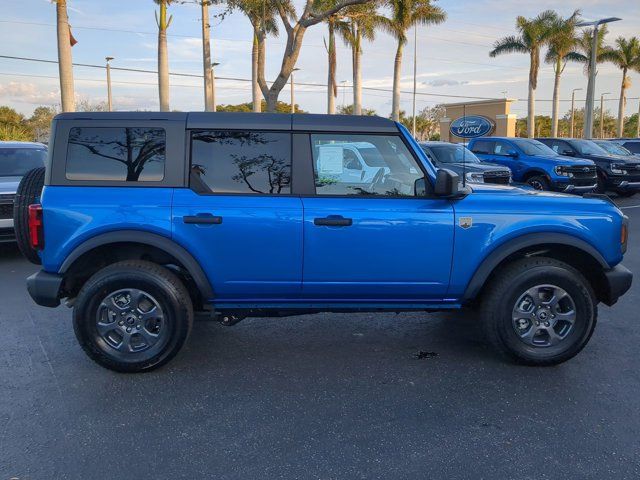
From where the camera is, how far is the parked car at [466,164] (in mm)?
12703

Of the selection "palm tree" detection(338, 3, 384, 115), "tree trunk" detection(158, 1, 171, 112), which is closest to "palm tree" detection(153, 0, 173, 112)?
"tree trunk" detection(158, 1, 171, 112)

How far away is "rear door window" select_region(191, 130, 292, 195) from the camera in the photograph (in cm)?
408

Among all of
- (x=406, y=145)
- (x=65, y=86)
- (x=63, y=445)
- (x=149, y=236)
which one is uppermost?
(x=65, y=86)

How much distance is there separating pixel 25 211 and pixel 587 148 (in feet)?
55.2

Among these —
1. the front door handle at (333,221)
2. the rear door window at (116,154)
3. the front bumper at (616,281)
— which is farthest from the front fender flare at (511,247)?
the rear door window at (116,154)

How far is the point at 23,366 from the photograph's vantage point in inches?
166

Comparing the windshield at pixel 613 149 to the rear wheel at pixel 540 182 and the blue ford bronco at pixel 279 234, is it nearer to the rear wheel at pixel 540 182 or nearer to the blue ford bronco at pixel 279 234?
the rear wheel at pixel 540 182

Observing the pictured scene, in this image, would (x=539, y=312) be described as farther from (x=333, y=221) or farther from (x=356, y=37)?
(x=356, y=37)

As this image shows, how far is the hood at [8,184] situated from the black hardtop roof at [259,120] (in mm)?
4365

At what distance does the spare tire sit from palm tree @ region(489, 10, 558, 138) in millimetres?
38194

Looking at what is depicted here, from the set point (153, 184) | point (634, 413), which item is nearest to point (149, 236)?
point (153, 184)

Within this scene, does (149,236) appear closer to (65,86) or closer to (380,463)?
(380,463)

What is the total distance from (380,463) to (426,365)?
4.71 feet

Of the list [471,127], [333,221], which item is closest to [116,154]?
[333,221]
